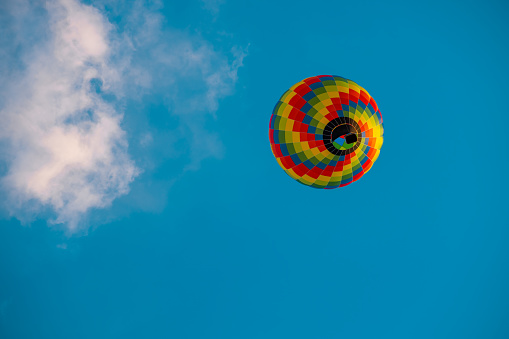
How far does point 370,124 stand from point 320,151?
7.58 ft

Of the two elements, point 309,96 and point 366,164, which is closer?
point 309,96

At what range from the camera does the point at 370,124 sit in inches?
447

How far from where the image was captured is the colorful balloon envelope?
1117 centimetres

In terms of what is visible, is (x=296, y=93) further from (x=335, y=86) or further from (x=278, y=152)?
(x=278, y=152)

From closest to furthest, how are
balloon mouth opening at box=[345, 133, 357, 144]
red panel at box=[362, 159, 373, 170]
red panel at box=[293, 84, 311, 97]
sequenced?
1. balloon mouth opening at box=[345, 133, 357, 144]
2. red panel at box=[293, 84, 311, 97]
3. red panel at box=[362, 159, 373, 170]

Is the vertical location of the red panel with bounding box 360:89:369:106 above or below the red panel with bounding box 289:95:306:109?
below

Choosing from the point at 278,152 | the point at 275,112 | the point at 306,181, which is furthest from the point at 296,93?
the point at 306,181

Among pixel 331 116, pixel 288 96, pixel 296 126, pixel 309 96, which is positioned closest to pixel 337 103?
pixel 331 116

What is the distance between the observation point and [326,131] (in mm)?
11219

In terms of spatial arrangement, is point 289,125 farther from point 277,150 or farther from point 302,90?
point 302,90

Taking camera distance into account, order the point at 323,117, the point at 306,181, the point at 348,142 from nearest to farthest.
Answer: the point at 348,142 < the point at 323,117 < the point at 306,181

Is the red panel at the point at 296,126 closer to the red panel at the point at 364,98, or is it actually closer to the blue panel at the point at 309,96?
the blue panel at the point at 309,96

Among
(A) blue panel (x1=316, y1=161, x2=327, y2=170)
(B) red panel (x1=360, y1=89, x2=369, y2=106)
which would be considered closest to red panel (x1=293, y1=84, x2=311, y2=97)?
(B) red panel (x1=360, y1=89, x2=369, y2=106)

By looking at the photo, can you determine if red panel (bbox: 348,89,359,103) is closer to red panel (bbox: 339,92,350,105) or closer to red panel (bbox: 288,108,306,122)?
red panel (bbox: 339,92,350,105)
